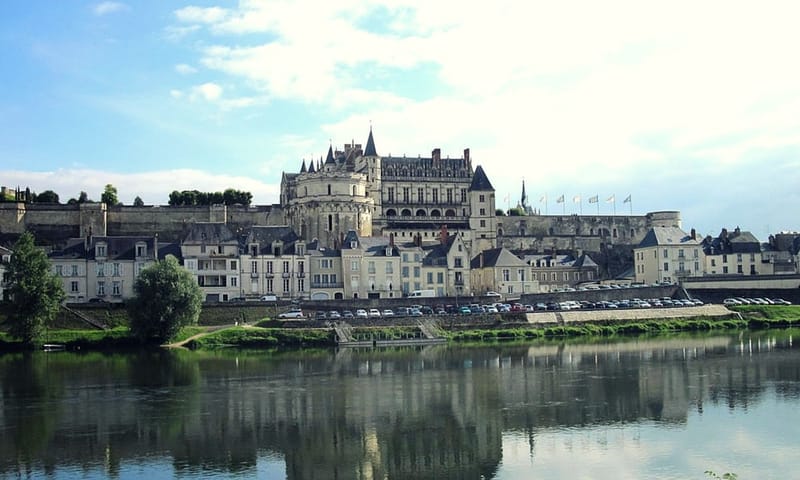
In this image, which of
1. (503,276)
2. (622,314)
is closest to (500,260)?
(503,276)

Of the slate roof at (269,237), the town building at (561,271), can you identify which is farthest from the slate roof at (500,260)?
the slate roof at (269,237)

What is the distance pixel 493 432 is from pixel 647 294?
32758 millimetres

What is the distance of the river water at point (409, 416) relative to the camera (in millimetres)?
18766

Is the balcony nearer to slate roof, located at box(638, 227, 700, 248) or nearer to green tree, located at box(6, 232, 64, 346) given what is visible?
green tree, located at box(6, 232, 64, 346)

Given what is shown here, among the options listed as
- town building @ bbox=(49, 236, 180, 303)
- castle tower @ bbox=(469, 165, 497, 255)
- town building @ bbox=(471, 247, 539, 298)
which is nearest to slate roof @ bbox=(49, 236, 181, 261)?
town building @ bbox=(49, 236, 180, 303)

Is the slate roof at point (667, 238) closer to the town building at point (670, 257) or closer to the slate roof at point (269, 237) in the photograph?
the town building at point (670, 257)

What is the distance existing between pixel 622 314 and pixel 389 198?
34.9 meters

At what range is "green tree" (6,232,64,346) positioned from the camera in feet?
131

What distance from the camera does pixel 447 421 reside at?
906 inches

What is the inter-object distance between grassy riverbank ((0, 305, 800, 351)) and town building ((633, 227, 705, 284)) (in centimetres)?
1026

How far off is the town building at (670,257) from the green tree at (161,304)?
101ft

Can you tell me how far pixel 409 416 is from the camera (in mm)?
23688

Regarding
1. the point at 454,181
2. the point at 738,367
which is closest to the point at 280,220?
the point at 454,181

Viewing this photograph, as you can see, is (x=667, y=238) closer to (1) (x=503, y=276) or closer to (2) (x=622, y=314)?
(1) (x=503, y=276)
